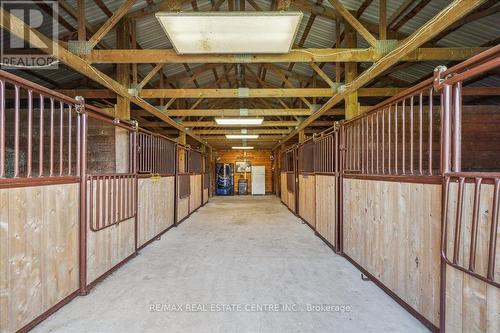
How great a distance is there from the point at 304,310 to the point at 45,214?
2.00m

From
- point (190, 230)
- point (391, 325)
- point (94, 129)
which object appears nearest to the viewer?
point (391, 325)

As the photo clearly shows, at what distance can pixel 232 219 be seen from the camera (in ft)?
22.4

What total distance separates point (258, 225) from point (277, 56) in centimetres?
351

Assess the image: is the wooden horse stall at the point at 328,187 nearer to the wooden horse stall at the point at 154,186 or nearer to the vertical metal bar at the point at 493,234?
the vertical metal bar at the point at 493,234

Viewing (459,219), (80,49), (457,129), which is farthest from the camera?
(80,49)

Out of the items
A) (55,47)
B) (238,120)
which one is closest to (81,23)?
(55,47)

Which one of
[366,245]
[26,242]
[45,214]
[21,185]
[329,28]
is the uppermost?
[329,28]

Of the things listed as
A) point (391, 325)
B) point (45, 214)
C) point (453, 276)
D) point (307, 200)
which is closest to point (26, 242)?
point (45, 214)

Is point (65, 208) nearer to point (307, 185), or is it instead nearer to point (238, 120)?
point (307, 185)

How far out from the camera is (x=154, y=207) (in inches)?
183

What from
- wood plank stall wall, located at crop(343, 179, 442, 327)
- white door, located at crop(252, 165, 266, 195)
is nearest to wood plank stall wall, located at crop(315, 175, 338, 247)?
wood plank stall wall, located at crop(343, 179, 442, 327)

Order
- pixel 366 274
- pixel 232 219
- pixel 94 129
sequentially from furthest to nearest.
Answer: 1. pixel 232 219
2. pixel 94 129
3. pixel 366 274

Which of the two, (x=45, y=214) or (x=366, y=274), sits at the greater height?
(x=45, y=214)

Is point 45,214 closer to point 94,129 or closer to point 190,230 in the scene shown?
point 94,129
